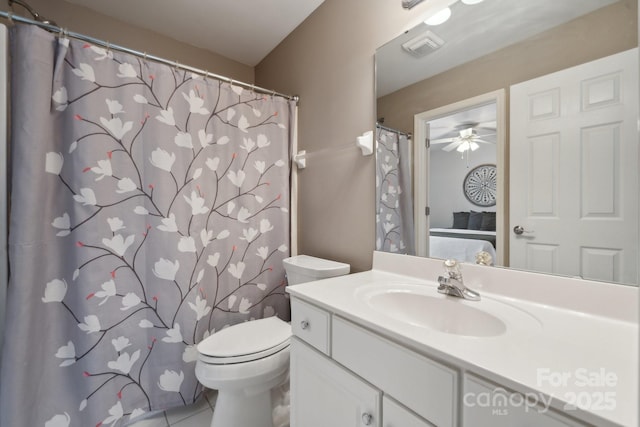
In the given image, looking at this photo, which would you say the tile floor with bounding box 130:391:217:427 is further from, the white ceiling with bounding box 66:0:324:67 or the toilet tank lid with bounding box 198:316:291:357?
the white ceiling with bounding box 66:0:324:67

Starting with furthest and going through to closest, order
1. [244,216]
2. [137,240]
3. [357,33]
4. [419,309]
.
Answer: [244,216] → [357,33] → [137,240] → [419,309]

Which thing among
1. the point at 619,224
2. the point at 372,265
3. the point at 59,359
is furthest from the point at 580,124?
the point at 59,359

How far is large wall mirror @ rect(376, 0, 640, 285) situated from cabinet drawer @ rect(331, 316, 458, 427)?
22.1 inches

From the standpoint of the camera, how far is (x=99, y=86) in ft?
4.04

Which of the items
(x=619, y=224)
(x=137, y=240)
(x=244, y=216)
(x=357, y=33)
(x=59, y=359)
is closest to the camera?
(x=619, y=224)

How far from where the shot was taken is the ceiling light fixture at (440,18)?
1.09m

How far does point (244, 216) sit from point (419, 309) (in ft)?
3.73

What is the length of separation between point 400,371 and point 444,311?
1.21 ft

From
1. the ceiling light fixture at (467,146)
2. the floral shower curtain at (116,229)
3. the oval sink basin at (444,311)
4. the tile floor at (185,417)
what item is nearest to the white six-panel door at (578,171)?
the ceiling light fixture at (467,146)

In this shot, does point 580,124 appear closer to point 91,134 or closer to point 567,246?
point 567,246

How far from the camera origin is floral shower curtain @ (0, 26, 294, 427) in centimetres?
109

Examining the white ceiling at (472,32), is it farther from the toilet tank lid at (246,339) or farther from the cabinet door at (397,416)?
the toilet tank lid at (246,339)

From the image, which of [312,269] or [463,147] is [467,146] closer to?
[463,147]

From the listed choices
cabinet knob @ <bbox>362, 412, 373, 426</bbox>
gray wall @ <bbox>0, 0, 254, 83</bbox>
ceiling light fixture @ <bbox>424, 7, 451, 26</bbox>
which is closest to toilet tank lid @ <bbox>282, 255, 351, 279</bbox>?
cabinet knob @ <bbox>362, 412, 373, 426</bbox>
